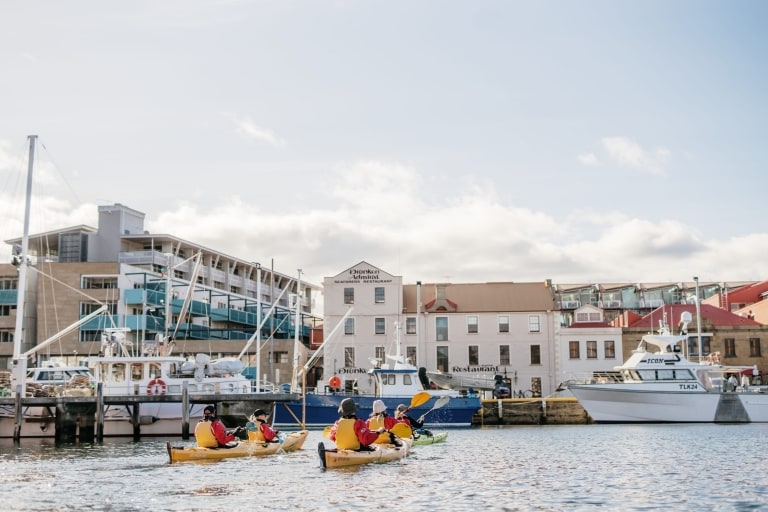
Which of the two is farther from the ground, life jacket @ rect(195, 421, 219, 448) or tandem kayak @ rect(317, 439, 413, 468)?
life jacket @ rect(195, 421, 219, 448)

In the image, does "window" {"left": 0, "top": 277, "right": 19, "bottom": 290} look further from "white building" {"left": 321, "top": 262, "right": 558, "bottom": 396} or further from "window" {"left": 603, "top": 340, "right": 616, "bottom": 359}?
"window" {"left": 603, "top": 340, "right": 616, "bottom": 359}

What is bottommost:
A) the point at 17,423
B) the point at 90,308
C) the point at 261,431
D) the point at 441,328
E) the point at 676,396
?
the point at 261,431

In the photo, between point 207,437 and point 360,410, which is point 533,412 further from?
point 207,437

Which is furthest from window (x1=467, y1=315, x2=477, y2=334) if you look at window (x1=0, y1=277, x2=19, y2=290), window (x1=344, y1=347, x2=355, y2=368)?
window (x1=0, y1=277, x2=19, y2=290)

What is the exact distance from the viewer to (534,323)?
257ft

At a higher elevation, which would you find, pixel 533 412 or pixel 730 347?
pixel 730 347

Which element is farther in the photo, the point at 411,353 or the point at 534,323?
the point at 411,353

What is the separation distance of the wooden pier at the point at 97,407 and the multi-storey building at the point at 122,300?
25.8 m

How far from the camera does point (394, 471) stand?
3103 centimetres

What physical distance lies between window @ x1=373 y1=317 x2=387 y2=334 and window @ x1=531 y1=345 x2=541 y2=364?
41.0ft

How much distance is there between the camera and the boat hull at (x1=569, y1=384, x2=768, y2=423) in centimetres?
5969

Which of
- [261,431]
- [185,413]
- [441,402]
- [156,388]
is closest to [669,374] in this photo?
[441,402]

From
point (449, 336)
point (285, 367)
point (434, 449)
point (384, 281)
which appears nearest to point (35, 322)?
point (285, 367)

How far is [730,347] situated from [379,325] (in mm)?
28934
